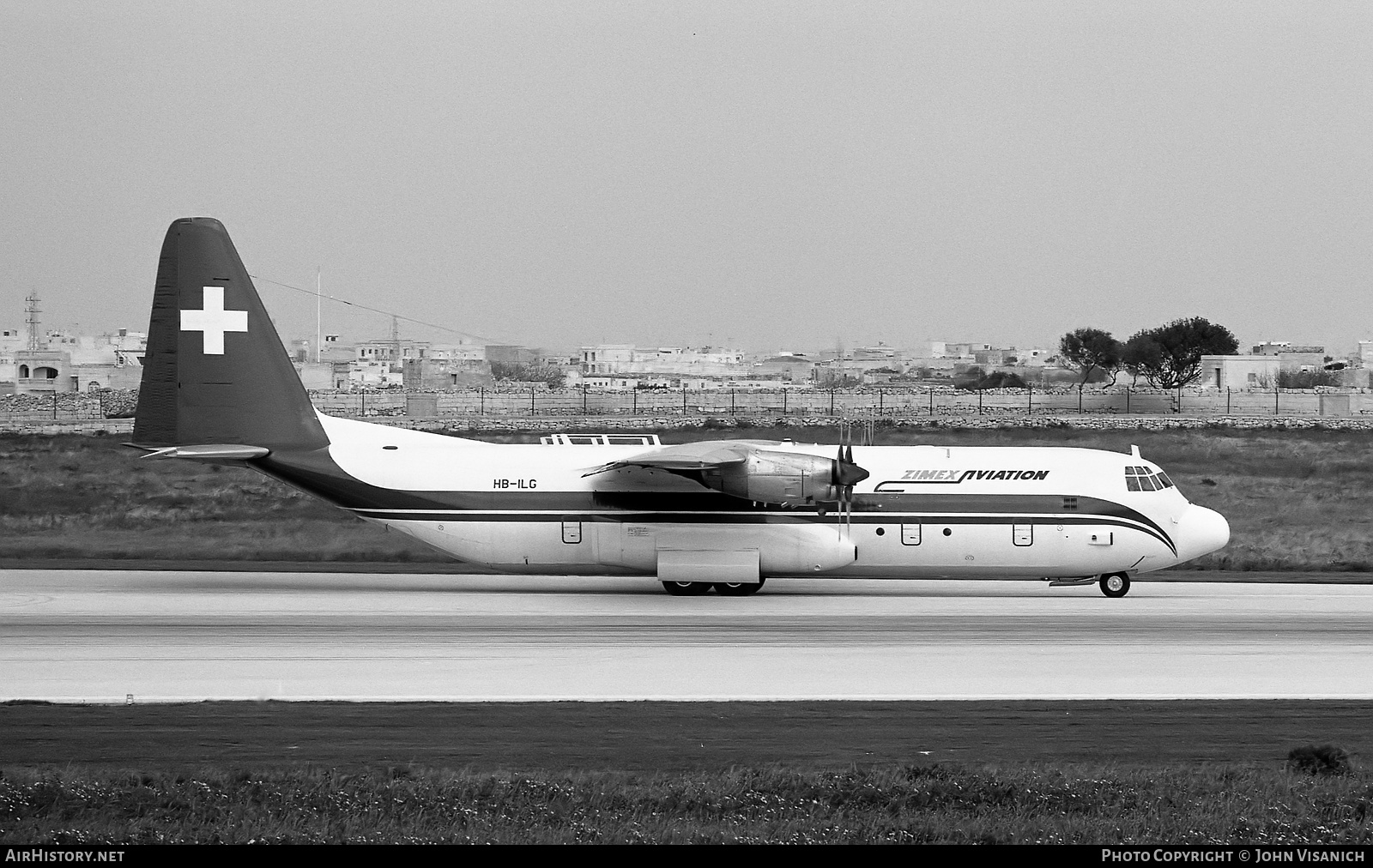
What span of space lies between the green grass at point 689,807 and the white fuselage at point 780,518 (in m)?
15.1

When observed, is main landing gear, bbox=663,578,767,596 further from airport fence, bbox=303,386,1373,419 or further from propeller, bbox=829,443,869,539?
airport fence, bbox=303,386,1373,419

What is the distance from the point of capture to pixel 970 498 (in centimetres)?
2847

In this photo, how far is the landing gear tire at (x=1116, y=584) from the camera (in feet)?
95.3

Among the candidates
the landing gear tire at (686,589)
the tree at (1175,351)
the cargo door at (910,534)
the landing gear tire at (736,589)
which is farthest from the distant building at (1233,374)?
the landing gear tire at (686,589)

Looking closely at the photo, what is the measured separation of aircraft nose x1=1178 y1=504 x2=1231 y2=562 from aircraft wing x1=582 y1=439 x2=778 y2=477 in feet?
29.4

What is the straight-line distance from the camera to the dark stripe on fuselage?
28219 mm

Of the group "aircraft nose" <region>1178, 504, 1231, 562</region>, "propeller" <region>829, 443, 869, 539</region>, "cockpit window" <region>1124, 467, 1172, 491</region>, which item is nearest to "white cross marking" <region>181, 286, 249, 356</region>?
"propeller" <region>829, 443, 869, 539</region>

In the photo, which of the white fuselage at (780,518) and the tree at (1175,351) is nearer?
the white fuselage at (780,518)

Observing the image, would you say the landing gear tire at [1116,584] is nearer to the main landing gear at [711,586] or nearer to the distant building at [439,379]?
the main landing gear at [711,586]

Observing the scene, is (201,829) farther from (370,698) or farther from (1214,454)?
(1214,454)

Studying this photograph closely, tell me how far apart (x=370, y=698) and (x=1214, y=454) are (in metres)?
43.2

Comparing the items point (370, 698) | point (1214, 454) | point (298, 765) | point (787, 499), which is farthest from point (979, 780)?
point (1214, 454)

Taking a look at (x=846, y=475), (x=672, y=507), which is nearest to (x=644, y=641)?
(x=672, y=507)

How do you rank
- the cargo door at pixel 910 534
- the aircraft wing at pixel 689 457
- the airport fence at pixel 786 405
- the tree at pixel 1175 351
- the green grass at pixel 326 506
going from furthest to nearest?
the tree at pixel 1175 351
the airport fence at pixel 786 405
the green grass at pixel 326 506
the cargo door at pixel 910 534
the aircraft wing at pixel 689 457
